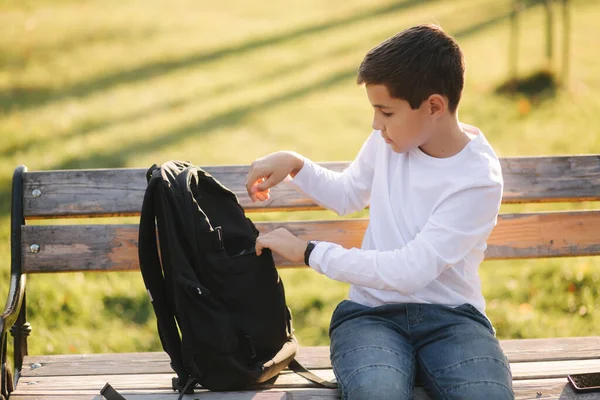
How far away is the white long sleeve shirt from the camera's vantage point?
251 cm

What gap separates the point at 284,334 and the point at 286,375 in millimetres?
175

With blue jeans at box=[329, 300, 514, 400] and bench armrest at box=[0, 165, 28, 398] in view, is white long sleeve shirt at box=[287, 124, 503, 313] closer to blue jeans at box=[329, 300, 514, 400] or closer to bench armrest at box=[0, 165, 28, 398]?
blue jeans at box=[329, 300, 514, 400]

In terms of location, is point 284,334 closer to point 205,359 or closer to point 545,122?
point 205,359

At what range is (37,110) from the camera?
7.82m

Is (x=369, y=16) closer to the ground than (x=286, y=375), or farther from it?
closer to the ground

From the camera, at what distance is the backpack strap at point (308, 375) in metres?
2.72

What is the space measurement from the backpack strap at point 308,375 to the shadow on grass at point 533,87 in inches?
244

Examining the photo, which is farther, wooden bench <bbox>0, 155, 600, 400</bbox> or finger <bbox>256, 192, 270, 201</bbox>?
finger <bbox>256, 192, 270, 201</bbox>

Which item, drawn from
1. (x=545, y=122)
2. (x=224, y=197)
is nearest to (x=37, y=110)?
(x=545, y=122)

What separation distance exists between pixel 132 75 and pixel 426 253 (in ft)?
22.9

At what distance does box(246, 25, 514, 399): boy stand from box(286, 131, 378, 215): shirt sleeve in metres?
0.21

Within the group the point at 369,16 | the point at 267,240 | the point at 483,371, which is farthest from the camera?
the point at 369,16

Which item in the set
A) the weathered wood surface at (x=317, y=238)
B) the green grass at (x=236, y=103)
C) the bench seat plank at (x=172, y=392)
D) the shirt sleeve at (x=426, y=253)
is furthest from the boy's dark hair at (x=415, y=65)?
the green grass at (x=236, y=103)

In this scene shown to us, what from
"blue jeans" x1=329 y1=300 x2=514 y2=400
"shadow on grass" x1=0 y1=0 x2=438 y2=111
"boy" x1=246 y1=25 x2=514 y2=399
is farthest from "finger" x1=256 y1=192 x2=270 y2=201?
"shadow on grass" x1=0 y1=0 x2=438 y2=111
